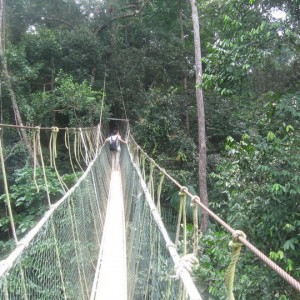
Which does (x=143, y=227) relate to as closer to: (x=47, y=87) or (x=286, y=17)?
(x=286, y=17)

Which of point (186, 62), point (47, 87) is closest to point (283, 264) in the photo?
point (186, 62)

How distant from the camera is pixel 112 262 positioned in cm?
238

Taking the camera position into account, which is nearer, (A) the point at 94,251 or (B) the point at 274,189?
(B) the point at 274,189

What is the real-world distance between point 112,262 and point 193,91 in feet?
17.6

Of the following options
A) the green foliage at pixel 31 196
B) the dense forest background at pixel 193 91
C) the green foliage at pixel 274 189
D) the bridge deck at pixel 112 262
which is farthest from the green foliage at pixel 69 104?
the green foliage at pixel 274 189

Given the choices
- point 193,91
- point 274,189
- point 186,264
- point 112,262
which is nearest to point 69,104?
point 193,91

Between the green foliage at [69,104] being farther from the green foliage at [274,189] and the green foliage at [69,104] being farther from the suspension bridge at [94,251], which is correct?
the green foliage at [274,189]

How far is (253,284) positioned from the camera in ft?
8.01

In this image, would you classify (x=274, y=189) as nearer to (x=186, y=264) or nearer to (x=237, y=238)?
(x=186, y=264)

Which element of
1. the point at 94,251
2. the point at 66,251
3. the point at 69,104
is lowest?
the point at 94,251

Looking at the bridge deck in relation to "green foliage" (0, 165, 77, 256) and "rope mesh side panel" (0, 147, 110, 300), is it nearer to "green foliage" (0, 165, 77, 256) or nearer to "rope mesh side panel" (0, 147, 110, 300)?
"rope mesh side panel" (0, 147, 110, 300)

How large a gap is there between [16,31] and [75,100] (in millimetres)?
3028

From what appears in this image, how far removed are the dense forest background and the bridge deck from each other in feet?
2.51

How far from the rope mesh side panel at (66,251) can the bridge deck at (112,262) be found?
0.26 ft
